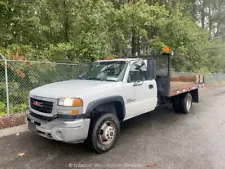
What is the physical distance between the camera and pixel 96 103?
11.5 feet

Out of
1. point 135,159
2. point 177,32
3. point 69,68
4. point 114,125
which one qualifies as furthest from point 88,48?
point 177,32

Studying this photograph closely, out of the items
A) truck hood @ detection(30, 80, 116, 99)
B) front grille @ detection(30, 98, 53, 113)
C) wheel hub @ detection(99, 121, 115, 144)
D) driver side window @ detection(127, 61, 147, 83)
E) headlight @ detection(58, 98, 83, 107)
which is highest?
driver side window @ detection(127, 61, 147, 83)

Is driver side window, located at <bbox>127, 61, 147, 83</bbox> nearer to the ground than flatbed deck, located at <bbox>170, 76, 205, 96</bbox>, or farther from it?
farther from it

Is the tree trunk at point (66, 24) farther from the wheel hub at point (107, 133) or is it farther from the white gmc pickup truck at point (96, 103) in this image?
the wheel hub at point (107, 133)

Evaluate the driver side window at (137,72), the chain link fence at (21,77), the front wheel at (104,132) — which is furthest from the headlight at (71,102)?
the chain link fence at (21,77)

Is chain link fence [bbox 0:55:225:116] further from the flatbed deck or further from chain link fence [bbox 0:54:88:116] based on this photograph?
the flatbed deck

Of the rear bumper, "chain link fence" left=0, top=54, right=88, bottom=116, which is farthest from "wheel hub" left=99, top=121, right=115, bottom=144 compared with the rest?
"chain link fence" left=0, top=54, right=88, bottom=116

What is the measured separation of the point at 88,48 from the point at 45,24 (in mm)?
2334

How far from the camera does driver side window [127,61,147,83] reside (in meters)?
4.42

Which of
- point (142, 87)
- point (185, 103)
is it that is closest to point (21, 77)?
point (142, 87)

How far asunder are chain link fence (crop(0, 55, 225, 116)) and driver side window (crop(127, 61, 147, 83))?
210cm

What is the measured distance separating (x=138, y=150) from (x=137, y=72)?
1.82 meters

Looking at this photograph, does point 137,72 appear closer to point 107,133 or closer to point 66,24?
point 107,133

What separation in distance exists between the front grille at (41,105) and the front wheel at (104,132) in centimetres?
88
